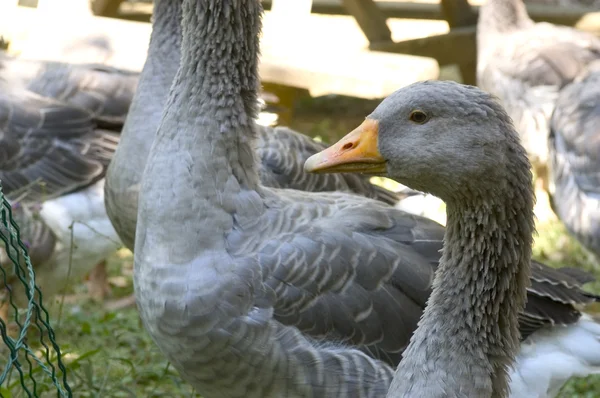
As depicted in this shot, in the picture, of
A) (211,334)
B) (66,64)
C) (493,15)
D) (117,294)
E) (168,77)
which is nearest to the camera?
(211,334)

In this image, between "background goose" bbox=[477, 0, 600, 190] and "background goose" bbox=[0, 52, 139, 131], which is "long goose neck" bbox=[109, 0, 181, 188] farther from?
"background goose" bbox=[477, 0, 600, 190]

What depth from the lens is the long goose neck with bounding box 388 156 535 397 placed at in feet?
9.00

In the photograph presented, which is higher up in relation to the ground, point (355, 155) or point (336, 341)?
point (355, 155)

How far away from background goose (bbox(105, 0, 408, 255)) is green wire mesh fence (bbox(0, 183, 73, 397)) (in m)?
0.52

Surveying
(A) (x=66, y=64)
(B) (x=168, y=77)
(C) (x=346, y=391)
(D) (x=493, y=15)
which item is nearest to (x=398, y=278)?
(C) (x=346, y=391)

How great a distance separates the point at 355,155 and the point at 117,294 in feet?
14.3

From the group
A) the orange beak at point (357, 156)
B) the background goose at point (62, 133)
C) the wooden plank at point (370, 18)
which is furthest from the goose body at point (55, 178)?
the wooden plank at point (370, 18)

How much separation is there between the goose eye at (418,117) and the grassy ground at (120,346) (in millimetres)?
2045

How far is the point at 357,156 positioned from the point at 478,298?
0.58m

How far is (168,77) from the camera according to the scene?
15.1ft

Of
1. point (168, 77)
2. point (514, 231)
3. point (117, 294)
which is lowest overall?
point (117, 294)

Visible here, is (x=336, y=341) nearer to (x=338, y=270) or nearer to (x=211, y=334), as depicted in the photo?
(x=338, y=270)

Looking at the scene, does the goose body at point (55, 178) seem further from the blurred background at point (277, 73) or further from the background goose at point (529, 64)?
the background goose at point (529, 64)

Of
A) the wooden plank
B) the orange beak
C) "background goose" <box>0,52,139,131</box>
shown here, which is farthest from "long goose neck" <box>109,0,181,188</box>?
the wooden plank
